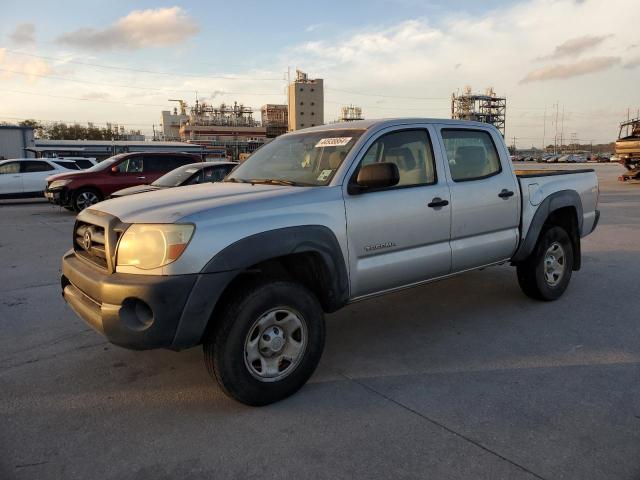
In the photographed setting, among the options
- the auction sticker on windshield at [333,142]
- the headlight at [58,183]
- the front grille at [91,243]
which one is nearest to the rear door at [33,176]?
the headlight at [58,183]

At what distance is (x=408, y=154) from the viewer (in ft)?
13.4

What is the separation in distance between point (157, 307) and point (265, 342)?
720mm

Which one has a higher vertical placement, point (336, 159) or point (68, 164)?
point (68, 164)

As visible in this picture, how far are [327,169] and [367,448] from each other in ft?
6.44

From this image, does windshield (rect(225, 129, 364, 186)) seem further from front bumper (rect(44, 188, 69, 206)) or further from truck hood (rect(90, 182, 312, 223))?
front bumper (rect(44, 188, 69, 206))

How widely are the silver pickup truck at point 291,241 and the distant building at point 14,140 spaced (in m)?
42.2

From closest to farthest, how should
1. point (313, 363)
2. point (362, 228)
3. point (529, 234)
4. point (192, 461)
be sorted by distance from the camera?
point (192, 461)
point (313, 363)
point (362, 228)
point (529, 234)

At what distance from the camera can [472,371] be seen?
3609 millimetres

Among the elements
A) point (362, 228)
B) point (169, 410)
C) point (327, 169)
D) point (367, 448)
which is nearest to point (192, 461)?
point (169, 410)

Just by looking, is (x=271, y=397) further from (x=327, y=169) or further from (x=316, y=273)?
(x=327, y=169)

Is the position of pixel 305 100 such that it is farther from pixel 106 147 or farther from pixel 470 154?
pixel 470 154

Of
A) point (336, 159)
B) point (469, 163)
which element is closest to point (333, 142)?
point (336, 159)

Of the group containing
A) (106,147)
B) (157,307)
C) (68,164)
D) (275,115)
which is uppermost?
(275,115)

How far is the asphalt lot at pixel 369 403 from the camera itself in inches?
101
